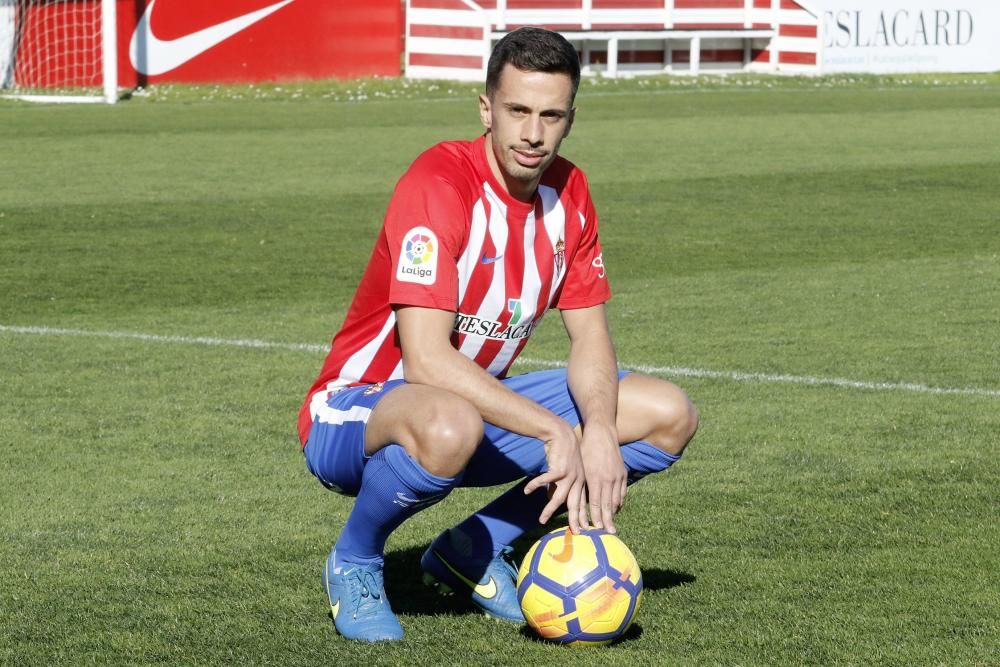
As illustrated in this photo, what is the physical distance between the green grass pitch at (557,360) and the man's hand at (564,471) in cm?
35

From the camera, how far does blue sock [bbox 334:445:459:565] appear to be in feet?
13.2

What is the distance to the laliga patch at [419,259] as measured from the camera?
4129 millimetres

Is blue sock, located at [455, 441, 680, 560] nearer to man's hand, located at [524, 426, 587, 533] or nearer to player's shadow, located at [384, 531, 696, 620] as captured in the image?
player's shadow, located at [384, 531, 696, 620]

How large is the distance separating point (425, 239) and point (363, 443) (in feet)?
1.67

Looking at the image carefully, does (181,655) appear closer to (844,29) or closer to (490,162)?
(490,162)

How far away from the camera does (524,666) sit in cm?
401

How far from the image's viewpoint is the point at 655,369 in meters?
7.59

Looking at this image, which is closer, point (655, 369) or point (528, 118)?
point (528, 118)

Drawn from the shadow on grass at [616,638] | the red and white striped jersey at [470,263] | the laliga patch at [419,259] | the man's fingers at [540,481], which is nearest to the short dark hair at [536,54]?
the red and white striped jersey at [470,263]

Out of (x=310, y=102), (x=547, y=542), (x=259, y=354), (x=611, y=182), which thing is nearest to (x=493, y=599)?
(x=547, y=542)

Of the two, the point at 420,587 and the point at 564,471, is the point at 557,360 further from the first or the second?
the point at 564,471

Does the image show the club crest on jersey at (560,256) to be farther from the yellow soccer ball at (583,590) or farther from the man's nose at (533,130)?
the yellow soccer ball at (583,590)

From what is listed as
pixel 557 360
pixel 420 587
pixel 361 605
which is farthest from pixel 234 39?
pixel 361 605

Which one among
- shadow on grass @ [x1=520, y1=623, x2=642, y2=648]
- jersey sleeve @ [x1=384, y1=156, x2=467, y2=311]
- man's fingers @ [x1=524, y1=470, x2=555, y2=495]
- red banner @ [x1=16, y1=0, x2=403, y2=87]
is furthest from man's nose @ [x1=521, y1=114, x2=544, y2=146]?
red banner @ [x1=16, y1=0, x2=403, y2=87]
